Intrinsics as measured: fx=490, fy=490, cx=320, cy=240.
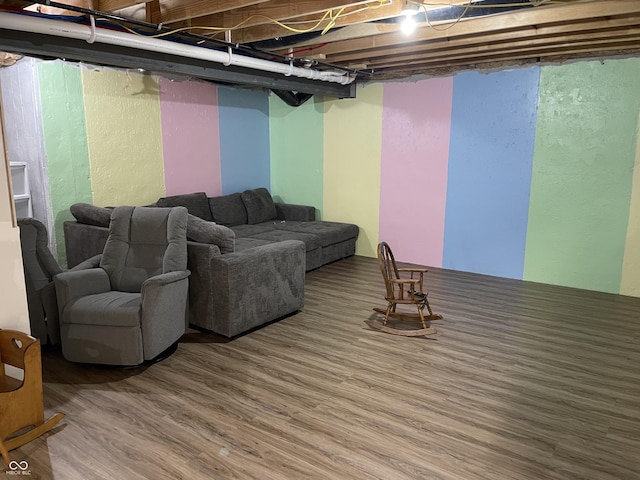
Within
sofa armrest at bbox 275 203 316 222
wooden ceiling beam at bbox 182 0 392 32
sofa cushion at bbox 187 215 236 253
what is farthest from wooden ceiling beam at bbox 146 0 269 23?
sofa armrest at bbox 275 203 316 222

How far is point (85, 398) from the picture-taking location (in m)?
3.10

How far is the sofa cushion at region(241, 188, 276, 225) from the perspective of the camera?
6.81 m

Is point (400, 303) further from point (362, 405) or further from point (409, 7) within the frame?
point (409, 7)

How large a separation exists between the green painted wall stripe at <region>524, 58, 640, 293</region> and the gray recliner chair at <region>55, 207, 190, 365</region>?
13.0 ft

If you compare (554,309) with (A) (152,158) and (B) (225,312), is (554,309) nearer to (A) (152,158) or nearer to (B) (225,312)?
(B) (225,312)

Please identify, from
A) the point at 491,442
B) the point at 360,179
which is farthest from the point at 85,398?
the point at 360,179

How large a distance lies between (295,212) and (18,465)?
198 inches

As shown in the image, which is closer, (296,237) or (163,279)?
(163,279)

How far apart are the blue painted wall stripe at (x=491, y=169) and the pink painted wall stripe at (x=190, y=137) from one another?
3.11m

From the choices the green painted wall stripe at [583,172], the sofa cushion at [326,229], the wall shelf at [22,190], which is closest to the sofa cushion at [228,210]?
the sofa cushion at [326,229]

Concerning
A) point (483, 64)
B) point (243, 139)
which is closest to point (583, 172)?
point (483, 64)

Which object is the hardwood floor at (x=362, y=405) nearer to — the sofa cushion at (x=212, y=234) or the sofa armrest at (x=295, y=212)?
the sofa cushion at (x=212, y=234)

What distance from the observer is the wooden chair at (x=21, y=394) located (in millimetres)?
2568

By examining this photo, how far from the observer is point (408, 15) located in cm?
333
